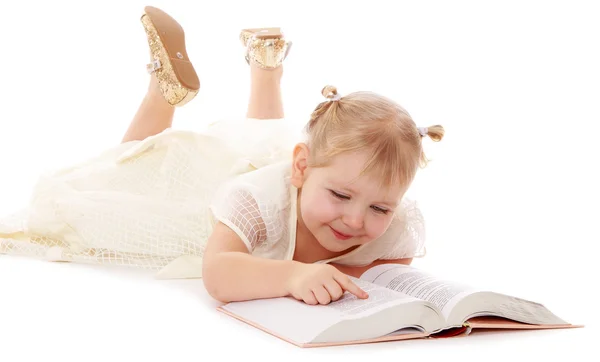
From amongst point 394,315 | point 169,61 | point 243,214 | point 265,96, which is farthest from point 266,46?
point 394,315

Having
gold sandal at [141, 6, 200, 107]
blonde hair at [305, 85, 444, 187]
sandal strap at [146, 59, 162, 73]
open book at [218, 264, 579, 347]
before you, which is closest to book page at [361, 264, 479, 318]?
open book at [218, 264, 579, 347]

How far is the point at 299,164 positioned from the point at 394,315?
1.88 ft

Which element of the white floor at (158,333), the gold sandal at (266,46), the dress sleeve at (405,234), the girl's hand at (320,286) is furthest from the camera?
the gold sandal at (266,46)

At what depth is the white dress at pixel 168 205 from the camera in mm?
2070

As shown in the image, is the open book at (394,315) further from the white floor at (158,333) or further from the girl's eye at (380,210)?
the girl's eye at (380,210)

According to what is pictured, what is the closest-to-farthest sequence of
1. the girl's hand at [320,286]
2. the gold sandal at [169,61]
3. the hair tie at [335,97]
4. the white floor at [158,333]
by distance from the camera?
the white floor at [158,333] → the girl's hand at [320,286] → the hair tie at [335,97] → the gold sandal at [169,61]

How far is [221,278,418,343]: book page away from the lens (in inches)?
59.2

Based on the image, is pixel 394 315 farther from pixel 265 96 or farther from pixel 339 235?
pixel 265 96

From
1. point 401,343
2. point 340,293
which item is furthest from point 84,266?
point 401,343

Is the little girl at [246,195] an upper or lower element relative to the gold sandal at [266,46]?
lower

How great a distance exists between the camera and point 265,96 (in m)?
2.92

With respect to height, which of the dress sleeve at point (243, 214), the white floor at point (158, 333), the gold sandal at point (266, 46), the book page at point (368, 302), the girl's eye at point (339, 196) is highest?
the gold sandal at point (266, 46)

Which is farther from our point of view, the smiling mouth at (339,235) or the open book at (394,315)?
the smiling mouth at (339,235)

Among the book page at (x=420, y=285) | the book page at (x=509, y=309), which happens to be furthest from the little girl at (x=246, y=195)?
the book page at (x=509, y=309)
